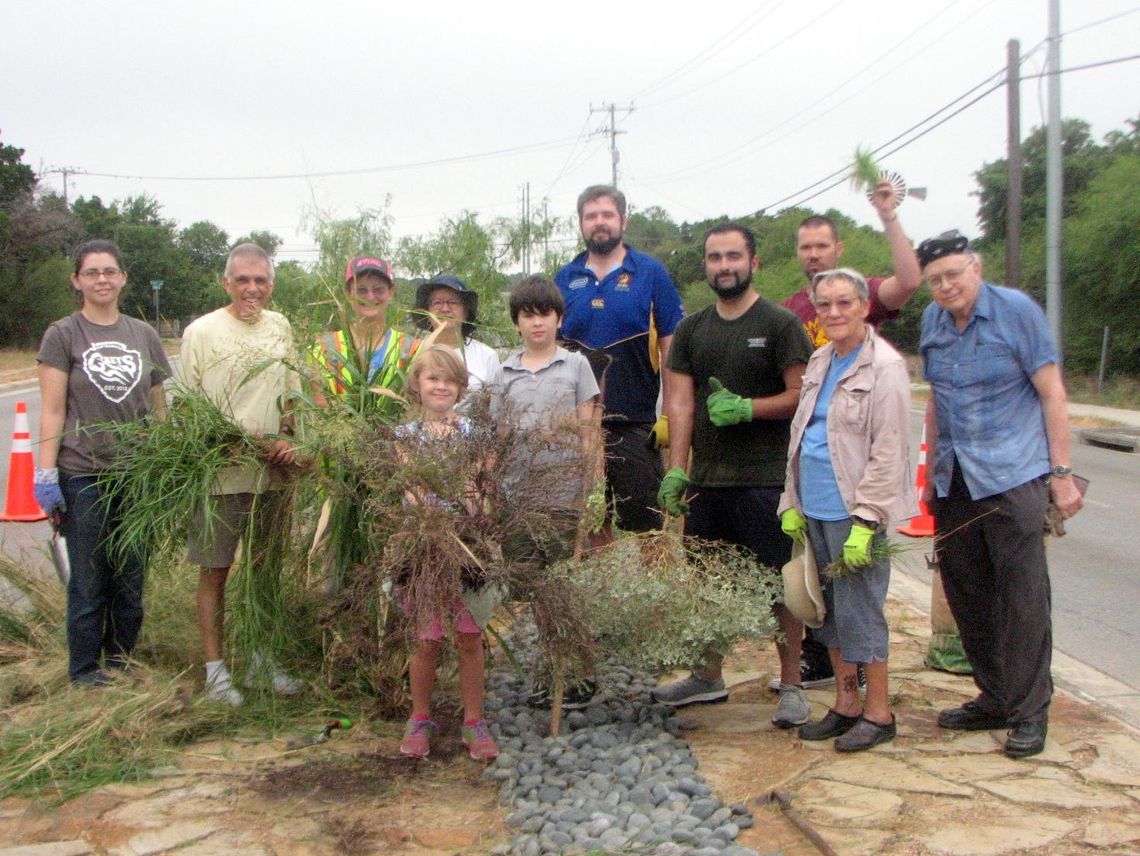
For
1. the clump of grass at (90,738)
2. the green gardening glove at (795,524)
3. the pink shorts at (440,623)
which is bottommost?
the clump of grass at (90,738)

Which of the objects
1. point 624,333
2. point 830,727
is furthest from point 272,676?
point 830,727

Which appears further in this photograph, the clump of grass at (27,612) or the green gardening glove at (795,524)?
the clump of grass at (27,612)

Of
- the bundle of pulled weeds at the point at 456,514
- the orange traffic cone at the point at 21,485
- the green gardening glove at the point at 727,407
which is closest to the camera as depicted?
the bundle of pulled weeds at the point at 456,514

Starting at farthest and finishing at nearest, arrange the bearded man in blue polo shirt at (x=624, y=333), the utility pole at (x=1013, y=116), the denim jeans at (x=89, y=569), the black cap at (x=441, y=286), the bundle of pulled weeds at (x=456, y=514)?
the utility pole at (x=1013, y=116)
the black cap at (x=441, y=286)
the bearded man in blue polo shirt at (x=624, y=333)
the denim jeans at (x=89, y=569)
the bundle of pulled weeds at (x=456, y=514)

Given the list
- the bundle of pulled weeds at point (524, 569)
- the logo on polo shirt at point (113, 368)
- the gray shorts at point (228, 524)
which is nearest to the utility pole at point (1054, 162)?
the bundle of pulled weeds at point (524, 569)

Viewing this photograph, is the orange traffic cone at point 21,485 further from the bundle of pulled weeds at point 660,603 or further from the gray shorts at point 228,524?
the bundle of pulled weeds at point 660,603

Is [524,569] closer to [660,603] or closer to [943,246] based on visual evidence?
[660,603]

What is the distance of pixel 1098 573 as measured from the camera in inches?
308

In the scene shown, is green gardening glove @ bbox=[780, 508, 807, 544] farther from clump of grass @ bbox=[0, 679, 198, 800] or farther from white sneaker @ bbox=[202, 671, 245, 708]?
clump of grass @ bbox=[0, 679, 198, 800]

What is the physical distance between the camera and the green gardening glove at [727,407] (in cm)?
434

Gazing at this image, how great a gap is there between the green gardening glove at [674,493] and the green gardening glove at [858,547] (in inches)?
33.6

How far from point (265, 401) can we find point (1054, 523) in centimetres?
318

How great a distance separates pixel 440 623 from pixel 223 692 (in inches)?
47.9

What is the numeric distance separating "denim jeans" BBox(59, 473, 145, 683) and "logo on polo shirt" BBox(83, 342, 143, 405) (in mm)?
375
